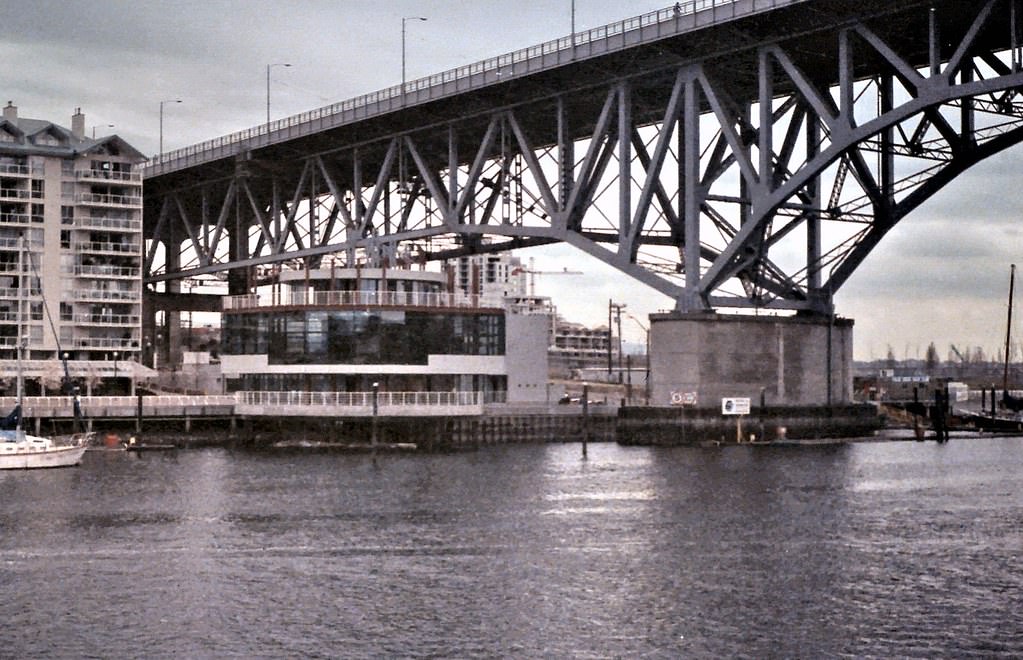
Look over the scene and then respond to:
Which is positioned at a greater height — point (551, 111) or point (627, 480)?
point (551, 111)

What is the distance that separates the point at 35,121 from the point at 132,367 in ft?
81.0

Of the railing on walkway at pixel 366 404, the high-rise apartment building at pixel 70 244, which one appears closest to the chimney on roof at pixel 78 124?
the high-rise apartment building at pixel 70 244

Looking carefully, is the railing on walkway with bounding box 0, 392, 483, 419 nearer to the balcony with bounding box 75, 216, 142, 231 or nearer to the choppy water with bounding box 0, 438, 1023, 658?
the choppy water with bounding box 0, 438, 1023, 658

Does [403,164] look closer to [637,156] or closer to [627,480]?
[637,156]

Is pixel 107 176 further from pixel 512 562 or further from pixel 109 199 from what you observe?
pixel 512 562

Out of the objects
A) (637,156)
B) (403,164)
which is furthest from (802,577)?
(403,164)

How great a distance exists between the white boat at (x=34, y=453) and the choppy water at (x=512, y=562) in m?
2.68

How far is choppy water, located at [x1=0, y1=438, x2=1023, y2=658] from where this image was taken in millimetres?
37281

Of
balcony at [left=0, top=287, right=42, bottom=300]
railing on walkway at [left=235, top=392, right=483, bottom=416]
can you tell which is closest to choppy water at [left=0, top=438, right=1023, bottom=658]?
railing on walkway at [left=235, top=392, right=483, bottom=416]

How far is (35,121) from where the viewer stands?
128625 millimetres

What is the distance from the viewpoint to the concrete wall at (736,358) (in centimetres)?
8906

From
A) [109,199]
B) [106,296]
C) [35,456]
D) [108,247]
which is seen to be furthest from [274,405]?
[109,199]

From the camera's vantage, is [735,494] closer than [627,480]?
Yes

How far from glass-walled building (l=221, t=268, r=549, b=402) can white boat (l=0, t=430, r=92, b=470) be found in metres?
17.7
